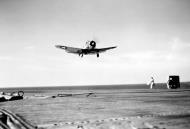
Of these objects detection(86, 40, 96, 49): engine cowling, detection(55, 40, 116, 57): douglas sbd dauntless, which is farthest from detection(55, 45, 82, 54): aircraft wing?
detection(86, 40, 96, 49): engine cowling

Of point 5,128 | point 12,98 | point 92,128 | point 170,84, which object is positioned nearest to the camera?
point 5,128

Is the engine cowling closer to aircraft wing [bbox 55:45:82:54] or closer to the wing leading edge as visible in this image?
the wing leading edge

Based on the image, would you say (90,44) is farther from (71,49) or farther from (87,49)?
(71,49)

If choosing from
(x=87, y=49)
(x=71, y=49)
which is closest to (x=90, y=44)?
(x=87, y=49)

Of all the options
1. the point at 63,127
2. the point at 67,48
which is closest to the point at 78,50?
the point at 67,48

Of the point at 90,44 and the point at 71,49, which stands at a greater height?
the point at 90,44

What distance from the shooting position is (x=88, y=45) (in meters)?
48.4

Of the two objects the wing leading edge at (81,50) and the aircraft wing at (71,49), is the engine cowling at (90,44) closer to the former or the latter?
the wing leading edge at (81,50)

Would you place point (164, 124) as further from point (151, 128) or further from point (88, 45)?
point (88, 45)

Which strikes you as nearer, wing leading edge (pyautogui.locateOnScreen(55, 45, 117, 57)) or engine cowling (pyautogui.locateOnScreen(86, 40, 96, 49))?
wing leading edge (pyautogui.locateOnScreen(55, 45, 117, 57))

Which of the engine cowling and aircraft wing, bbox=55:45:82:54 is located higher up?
the engine cowling

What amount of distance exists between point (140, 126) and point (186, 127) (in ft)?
5.03

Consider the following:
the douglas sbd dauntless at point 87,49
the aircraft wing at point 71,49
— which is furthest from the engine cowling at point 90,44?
the aircraft wing at point 71,49

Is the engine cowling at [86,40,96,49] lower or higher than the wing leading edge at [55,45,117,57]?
higher
